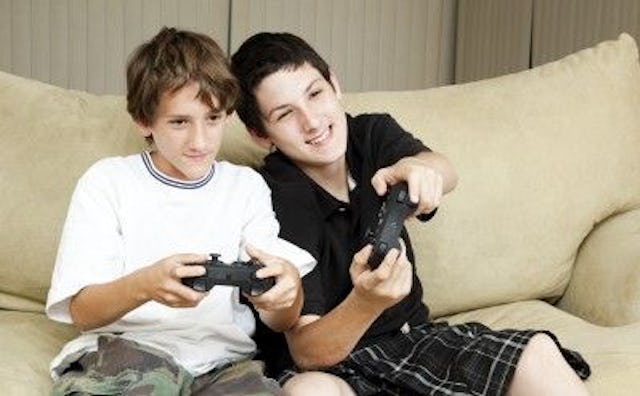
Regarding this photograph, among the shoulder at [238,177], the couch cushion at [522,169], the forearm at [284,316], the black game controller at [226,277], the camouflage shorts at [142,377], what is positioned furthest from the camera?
the couch cushion at [522,169]

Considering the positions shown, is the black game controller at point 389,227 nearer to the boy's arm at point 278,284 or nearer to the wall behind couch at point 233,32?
the boy's arm at point 278,284

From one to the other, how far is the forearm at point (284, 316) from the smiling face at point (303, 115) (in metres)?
0.24

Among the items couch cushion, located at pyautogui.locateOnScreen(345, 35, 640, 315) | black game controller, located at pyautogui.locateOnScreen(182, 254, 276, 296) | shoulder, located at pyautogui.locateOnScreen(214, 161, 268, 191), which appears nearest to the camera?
black game controller, located at pyautogui.locateOnScreen(182, 254, 276, 296)

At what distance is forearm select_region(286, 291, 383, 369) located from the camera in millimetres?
1307

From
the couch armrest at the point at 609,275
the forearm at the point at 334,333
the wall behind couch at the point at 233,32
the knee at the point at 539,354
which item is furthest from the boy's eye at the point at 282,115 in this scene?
the wall behind couch at the point at 233,32

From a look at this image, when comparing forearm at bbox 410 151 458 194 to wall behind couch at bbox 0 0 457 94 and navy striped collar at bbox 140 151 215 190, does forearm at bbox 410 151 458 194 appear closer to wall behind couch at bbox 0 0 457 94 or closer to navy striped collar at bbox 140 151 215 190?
navy striped collar at bbox 140 151 215 190

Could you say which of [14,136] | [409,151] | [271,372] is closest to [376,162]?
[409,151]

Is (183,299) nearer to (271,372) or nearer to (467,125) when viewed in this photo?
(271,372)

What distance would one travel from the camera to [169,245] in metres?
1.37

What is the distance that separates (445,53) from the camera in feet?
11.9

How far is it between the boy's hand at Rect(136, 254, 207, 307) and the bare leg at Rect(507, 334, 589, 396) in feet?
1.46

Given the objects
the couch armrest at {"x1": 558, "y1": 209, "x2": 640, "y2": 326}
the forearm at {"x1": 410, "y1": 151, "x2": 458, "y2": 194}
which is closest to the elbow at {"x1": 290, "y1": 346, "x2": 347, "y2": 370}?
the forearm at {"x1": 410, "y1": 151, "x2": 458, "y2": 194}

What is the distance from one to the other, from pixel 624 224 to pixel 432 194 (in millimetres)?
654

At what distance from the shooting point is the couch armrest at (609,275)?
167 cm
